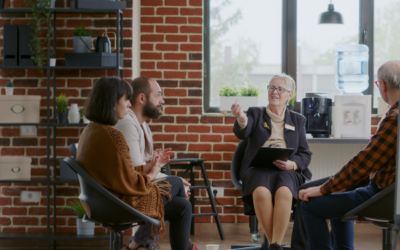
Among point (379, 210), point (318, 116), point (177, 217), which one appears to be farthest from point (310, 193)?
point (318, 116)

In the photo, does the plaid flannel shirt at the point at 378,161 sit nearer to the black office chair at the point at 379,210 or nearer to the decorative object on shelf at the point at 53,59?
the black office chair at the point at 379,210

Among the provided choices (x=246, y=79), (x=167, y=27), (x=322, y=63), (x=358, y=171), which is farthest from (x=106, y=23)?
(x=358, y=171)

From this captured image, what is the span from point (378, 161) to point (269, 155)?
0.85 meters

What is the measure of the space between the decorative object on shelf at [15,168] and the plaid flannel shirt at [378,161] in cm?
236

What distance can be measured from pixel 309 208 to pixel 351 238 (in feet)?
1.12

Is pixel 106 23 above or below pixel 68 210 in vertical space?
above

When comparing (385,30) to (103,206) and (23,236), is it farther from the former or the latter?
(23,236)

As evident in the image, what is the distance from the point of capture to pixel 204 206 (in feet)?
12.7

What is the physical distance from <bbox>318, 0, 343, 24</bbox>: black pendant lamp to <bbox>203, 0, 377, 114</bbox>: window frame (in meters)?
0.30

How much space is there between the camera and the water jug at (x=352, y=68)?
13.1ft

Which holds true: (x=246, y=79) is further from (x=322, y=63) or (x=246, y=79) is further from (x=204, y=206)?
(x=204, y=206)

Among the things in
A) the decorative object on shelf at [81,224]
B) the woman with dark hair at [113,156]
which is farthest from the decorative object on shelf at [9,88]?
the woman with dark hair at [113,156]

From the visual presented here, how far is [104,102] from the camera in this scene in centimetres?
210

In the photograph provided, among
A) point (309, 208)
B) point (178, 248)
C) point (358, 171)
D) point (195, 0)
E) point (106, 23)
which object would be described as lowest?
point (178, 248)
